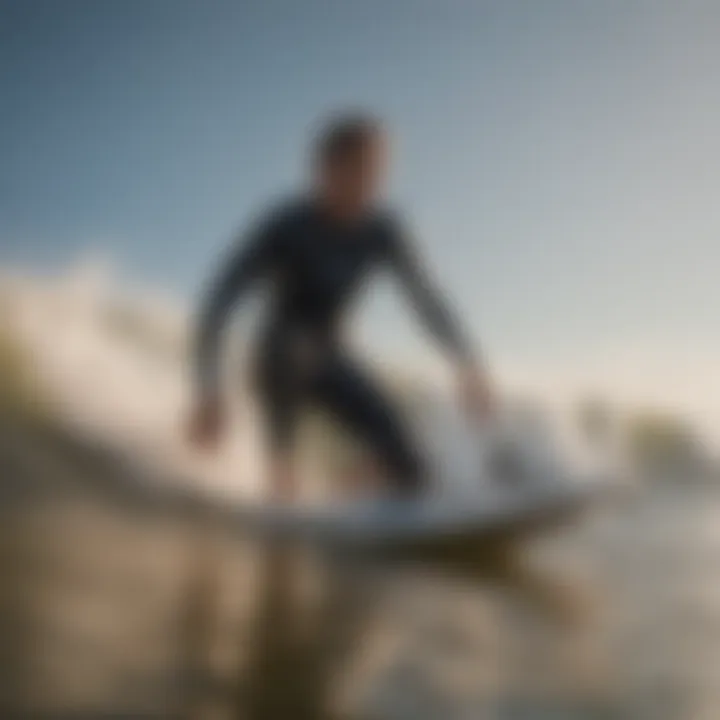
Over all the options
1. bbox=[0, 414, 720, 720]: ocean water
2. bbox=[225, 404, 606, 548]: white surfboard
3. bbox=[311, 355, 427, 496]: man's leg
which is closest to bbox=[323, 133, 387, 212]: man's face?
bbox=[311, 355, 427, 496]: man's leg

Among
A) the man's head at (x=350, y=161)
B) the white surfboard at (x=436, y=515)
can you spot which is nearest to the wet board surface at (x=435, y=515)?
the white surfboard at (x=436, y=515)

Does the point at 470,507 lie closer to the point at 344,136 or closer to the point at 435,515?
the point at 435,515

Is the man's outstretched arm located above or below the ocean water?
above

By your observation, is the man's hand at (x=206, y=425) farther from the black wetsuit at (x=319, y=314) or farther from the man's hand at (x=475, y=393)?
the man's hand at (x=475, y=393)

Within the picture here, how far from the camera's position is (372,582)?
3.58 ft

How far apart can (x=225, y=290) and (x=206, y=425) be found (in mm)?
158

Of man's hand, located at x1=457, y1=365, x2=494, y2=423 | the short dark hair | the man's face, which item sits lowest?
man's hand, located at x1=457, y1=365, x2=494, y2=423

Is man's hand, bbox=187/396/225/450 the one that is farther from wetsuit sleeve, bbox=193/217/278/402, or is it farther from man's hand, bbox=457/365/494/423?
man's hand, bbox=457/365/494/423

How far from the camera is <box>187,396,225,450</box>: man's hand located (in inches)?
43.1

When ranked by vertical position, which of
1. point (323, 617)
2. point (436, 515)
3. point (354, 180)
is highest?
point (354, 180)

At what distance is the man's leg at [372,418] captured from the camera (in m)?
1.11

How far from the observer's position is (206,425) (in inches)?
43.2

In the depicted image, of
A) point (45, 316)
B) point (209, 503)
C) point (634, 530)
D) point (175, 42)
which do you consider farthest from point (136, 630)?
point (175, 42)

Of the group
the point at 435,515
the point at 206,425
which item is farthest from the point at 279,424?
the point at 435,515
